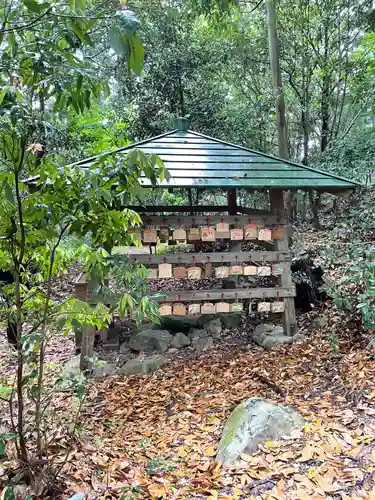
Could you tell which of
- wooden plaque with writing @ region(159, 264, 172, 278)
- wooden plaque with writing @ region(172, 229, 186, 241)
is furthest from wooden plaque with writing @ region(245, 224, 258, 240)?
wooden plaque with writing @ region(159, 264, 172, 278)

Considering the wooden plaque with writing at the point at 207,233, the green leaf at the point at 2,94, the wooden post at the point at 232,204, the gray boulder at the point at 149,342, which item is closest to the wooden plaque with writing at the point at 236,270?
the wooden plaque with writing at the point at 207,233

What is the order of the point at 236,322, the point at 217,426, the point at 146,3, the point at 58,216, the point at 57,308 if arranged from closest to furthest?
the point at 58,216 → the point at 57,308 → the point at 217,426 → the point at 236,322 → the point at 146,3

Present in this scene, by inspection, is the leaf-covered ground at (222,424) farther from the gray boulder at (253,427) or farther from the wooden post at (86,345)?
the wooden post at (86,345)

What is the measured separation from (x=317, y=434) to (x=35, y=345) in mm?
2042

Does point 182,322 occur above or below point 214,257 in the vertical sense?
below

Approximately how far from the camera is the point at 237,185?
168 inches

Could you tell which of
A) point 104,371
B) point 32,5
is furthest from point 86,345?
point 32,5

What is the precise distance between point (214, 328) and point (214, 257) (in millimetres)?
1219

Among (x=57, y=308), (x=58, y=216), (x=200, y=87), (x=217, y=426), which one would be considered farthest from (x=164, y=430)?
(x=200, y=87)

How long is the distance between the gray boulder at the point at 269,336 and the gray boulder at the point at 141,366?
4.37 feet

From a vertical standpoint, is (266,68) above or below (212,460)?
above

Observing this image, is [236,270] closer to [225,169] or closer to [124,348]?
[225,169]

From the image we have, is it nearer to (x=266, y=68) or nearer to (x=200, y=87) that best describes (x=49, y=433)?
(x=200, y=87)

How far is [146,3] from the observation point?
8047 mm
